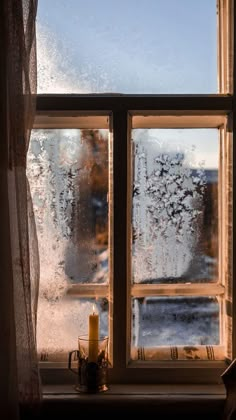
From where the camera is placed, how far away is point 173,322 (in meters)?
1.64

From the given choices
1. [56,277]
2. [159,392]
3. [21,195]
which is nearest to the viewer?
[21,195]

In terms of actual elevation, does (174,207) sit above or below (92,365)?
above

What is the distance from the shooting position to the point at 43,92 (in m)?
1.63

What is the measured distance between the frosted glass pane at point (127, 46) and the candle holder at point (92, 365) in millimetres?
716

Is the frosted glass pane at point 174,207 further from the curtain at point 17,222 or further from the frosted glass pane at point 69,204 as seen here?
the curtain at point 17,222

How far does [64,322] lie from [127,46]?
816 millimetres

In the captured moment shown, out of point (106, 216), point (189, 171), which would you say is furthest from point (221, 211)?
point (106, 216)

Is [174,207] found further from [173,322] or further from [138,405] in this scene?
[138,405]

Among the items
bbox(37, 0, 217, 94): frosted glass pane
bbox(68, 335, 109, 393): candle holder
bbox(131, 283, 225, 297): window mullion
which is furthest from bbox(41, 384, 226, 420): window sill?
bbox(37, 0, 217, 94): frosted glass pane

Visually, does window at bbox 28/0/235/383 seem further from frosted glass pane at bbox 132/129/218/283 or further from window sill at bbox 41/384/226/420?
window sill at bbox 41/384/226/420

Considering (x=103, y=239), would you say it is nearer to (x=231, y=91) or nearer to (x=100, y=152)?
(x=100, y=152)

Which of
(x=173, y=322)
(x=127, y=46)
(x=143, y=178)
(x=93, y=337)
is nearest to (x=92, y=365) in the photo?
(x=93, y=337)

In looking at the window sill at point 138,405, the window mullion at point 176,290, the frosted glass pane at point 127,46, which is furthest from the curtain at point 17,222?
the window mullion at point 176,290

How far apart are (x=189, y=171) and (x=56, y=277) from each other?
49cm
